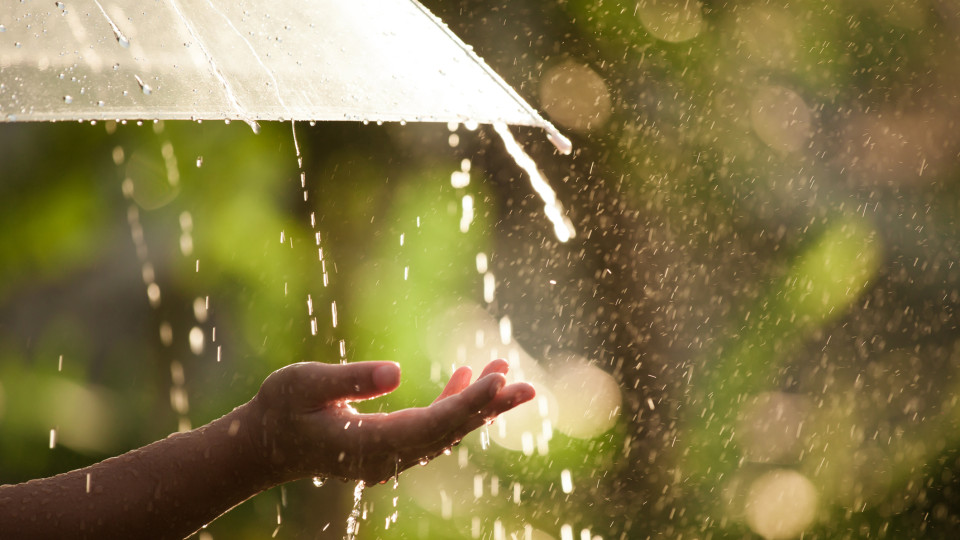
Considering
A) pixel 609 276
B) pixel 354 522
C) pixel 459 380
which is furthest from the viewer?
pixel 609 276

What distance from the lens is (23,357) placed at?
372 cm

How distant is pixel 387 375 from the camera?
1228 mm

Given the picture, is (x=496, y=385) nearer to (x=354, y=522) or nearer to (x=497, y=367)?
(x=497, y=367)

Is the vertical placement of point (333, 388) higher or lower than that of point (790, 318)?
higher

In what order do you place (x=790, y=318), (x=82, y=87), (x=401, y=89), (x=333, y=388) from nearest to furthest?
(x=82, y=87)
(x=333, y=388)
(x=401, y=89)
(x=790, y=318)

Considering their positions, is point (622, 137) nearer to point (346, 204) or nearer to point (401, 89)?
point (346, 204)

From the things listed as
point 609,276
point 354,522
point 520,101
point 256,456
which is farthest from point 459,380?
point 609,276

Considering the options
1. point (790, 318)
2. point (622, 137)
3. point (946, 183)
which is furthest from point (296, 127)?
point (946, 183)

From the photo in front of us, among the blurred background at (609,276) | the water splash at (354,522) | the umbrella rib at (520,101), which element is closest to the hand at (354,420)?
the umbrella rib at (520,101)

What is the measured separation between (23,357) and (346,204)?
5.57 feet

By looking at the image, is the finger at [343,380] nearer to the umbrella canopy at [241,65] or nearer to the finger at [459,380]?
the finger at [459,380]

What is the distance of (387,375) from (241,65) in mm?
580

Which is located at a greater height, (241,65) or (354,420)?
(241,65)

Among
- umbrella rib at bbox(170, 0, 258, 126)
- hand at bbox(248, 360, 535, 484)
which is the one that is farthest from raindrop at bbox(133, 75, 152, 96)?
hand at bbox(248, 360, 535, 484)
